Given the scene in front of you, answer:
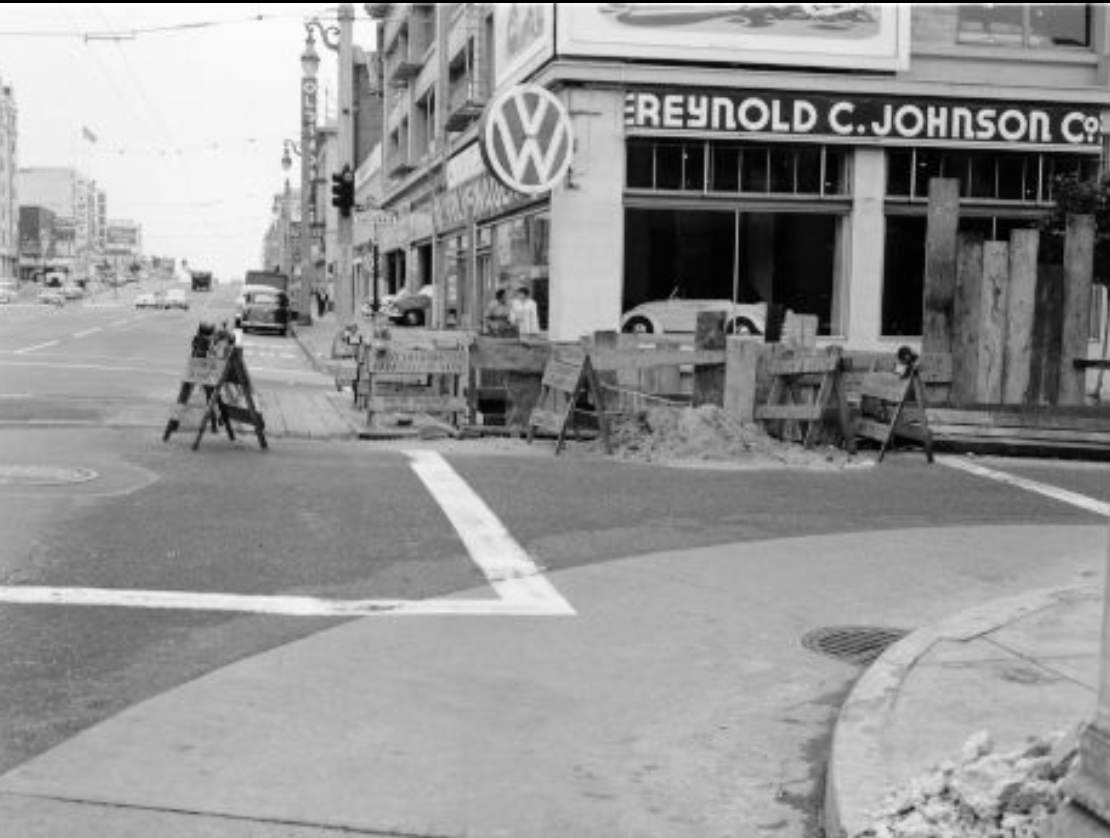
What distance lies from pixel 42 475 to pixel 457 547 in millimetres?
4108

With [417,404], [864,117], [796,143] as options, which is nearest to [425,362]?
[417,404]

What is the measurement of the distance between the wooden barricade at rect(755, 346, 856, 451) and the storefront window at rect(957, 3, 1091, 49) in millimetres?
11665

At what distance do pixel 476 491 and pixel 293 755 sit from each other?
240 inches

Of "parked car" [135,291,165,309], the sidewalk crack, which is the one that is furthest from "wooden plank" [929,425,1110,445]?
"parked car" [135,291,165,309]

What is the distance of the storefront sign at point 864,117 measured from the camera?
73.9ft

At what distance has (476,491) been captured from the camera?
11234 millimetres

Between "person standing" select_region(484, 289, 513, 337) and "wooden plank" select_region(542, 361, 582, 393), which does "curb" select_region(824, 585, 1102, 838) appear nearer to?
"wooden plank" select_region(542, 361, 582, 393)

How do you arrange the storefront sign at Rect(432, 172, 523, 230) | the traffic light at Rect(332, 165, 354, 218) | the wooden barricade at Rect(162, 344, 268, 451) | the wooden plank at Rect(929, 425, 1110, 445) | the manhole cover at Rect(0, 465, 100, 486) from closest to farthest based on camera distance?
the manhole cover at Rect(0, 465, 100, 486) < the wooden barricade at Rect(162, 344, 268, 451) < the wooden plank at Rect(929, 425, 1110, 445) < the storefront sign at Rect(432, 172, 523, 230) < the traffic light at Rect(332, 165, 354, 218)

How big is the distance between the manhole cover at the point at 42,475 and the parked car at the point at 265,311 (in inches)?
1417

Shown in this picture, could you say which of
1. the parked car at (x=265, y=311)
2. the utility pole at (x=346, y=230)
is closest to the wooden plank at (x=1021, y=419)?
the utility pole at (x=346, y=230)

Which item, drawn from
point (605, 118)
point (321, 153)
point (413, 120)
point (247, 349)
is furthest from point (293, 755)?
point (321, 153)

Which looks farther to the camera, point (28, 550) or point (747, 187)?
point (747, 187)

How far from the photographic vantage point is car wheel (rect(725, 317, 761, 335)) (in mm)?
23203

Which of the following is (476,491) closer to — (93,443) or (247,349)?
(93,443)
